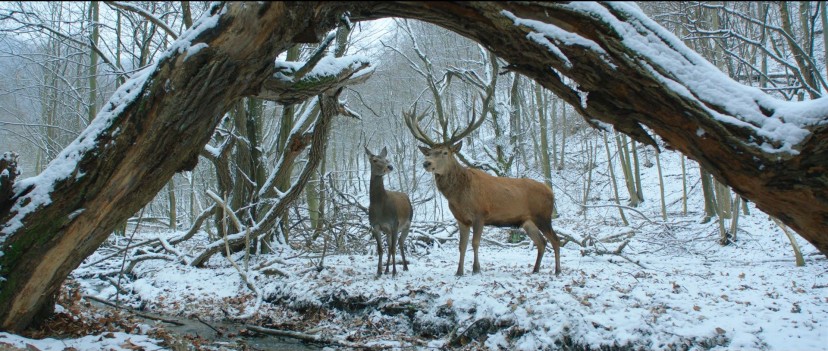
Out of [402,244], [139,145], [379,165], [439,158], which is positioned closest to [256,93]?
[139,145]

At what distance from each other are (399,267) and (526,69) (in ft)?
18.9

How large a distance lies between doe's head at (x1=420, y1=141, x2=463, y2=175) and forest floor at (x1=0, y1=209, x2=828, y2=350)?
1.53 m

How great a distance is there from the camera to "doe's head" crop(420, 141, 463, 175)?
753 cm

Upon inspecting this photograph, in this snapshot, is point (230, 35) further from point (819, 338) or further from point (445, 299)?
point (819, 338)

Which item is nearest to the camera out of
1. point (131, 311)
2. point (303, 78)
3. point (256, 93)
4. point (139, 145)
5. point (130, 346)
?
point (139, 145)

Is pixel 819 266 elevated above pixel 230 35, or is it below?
below

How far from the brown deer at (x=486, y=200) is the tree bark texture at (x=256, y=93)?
4.25m

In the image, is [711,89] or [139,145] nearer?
[711,89]

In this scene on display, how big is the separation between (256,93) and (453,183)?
14.0 feet

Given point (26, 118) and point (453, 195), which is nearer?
point (453, 195)

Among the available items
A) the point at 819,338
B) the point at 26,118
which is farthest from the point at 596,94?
the point at 26,118

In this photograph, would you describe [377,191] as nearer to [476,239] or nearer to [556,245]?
[476,239]

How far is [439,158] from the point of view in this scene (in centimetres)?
766

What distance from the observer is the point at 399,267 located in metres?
8.50
